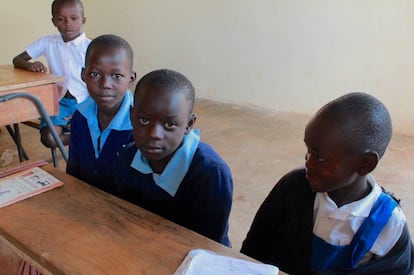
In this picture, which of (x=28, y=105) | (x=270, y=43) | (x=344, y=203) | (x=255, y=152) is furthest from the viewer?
(x=270, y=43)

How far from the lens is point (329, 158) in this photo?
953 millimetres

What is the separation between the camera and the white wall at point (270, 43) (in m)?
3.63

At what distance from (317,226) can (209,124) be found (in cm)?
295

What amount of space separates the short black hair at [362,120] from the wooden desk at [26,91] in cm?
166

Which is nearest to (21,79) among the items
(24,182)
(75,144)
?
(75,144)

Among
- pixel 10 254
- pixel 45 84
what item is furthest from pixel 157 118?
pixel 45 84

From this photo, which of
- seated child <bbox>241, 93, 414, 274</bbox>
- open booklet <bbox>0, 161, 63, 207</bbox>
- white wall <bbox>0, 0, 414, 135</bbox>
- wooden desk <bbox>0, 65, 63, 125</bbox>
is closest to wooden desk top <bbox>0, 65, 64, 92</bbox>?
wooden desk <bbox>0, 65, 63, 125</bbox>

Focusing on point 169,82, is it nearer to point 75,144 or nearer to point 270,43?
point 75,144

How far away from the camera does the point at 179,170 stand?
44.1 inches

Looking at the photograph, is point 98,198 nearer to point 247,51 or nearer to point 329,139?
point 329,139

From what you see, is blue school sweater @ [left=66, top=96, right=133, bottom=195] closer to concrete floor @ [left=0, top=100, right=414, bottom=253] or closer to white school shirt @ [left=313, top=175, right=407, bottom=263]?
white school shirt @ [left=313, top=175, right=407, bottom=263]

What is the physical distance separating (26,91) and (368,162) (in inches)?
70.8

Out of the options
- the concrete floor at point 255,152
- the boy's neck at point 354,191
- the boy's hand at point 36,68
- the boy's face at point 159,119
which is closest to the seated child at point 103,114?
the boy's face at point 159,119

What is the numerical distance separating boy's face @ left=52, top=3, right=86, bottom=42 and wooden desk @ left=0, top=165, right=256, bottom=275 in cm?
191
